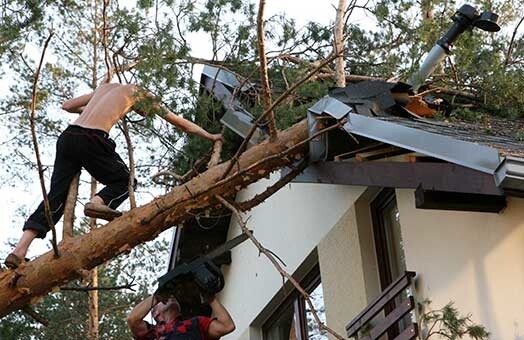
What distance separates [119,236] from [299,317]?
299 centimetres

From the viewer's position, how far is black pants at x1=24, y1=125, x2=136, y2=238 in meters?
6.48

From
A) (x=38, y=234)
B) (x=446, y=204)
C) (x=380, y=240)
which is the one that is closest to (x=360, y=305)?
(x=380, y=240)

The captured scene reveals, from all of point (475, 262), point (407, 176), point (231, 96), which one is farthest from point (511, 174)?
point (231, 96)

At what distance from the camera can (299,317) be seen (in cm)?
877

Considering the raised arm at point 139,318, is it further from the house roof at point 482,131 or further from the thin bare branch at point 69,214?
the house roof at point 482,131

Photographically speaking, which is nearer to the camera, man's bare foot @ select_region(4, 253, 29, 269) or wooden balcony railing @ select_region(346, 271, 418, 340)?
wooden balcony railing @ select_region(346, 271, 418, 340)

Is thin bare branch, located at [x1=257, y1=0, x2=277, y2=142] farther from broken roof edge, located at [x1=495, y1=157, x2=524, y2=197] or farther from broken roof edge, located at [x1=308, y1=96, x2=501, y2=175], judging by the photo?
broken roof edge, located at [x1=495, y1=157, x2=524, y2=197]

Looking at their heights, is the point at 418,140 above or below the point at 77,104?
below

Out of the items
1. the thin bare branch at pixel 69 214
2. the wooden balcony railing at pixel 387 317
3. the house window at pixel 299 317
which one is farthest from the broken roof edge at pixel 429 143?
the house window at pixel 299 317

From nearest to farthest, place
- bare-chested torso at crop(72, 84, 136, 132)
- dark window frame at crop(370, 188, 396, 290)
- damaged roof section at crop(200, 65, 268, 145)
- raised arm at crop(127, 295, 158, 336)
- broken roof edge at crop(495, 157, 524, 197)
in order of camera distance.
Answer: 1. broken roof edge at crop(495, 157, 524, 197)
2. bare-chested torso at crop(72, 84, 136, 132)
3. raised arm at crop(127, 295, 158, 336)
4. dark window frame at crop(370, 188, 396, 290)
5. damaged roof section at crop(200, 65, 268, 145)

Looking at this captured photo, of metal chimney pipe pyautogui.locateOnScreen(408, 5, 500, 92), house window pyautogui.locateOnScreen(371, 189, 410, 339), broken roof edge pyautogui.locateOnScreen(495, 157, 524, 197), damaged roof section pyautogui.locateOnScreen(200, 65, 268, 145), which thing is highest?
damaged roof section pyautogui.locateOnScreen(200, 65, 268, 145)

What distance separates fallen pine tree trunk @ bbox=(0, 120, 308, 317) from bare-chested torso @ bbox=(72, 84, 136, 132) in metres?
0.70

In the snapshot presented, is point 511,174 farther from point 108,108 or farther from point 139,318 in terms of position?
point 139,318

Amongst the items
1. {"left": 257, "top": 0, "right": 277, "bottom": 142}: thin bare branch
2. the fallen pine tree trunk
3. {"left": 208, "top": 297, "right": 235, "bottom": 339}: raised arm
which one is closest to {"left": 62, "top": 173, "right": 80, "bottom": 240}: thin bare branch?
the fallen pine tree trunk
